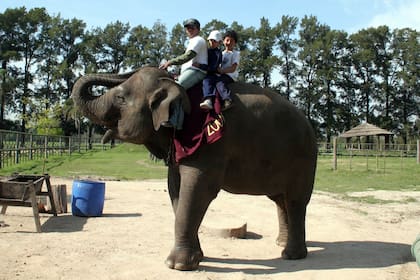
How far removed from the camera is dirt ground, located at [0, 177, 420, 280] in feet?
17.1

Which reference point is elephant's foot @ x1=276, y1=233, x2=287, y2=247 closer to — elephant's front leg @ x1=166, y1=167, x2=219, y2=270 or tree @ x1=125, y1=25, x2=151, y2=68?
elephant's front leg @ x1=166, y1=167, x2=219, y2=270

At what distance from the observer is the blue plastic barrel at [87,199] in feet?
28.0

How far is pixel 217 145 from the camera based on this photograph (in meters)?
5.29

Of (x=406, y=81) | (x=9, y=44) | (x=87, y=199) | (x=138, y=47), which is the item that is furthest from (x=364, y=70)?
(x=87, y=199)

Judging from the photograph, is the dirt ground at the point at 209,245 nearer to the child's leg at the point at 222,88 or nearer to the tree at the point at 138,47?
the child's leg at the point at 222,88

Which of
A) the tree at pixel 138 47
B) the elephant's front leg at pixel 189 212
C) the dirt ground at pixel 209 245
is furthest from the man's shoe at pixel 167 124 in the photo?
Result: the tree at pixel 138 47

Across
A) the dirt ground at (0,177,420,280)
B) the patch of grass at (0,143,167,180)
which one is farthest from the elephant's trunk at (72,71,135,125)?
the patch of grass at (0,143,167,180)

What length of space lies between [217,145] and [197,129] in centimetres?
29

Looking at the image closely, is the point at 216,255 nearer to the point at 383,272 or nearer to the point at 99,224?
the point at 383,272

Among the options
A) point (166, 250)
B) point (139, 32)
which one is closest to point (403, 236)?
point (166, 250)

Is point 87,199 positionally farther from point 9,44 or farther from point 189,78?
point 9,44

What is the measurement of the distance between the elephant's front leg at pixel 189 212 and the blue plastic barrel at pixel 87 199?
12.0ft

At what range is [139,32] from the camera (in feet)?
199

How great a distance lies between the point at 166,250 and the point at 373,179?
14766 millimetres
